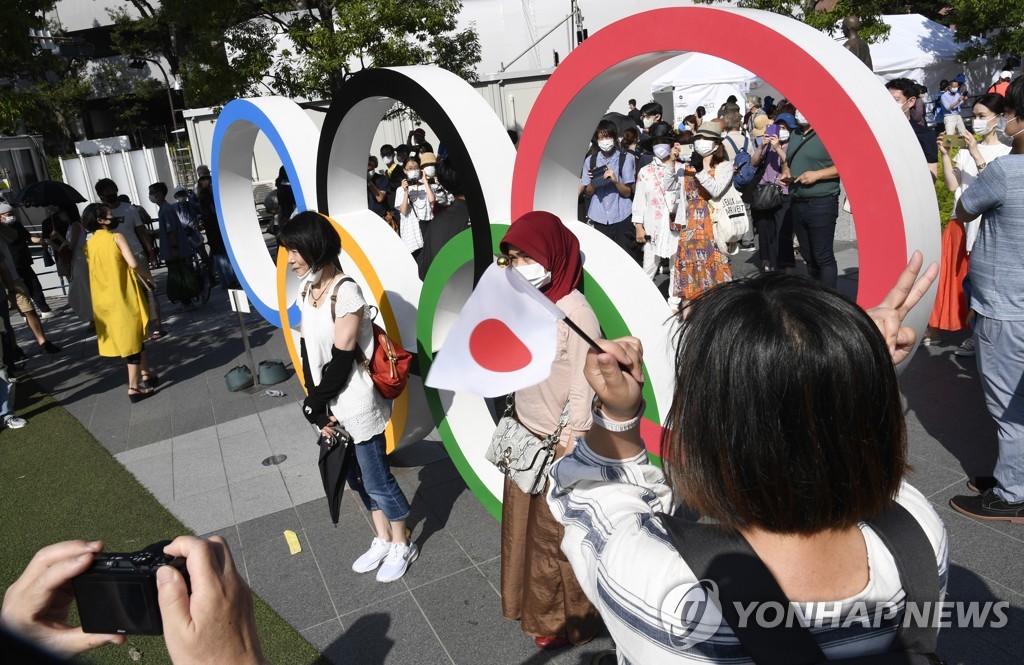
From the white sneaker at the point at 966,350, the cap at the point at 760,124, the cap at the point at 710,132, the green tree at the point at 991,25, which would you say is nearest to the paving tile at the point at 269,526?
the white sneaker at the point at 966,350

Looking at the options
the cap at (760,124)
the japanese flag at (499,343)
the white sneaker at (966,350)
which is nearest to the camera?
the japanese flag at (499,343)

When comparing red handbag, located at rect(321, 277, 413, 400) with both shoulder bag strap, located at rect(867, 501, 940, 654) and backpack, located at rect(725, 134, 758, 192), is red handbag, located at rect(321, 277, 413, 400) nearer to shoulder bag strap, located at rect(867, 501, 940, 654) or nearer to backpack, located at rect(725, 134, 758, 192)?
shoulder bag strap, located at rect(867, 501, 940, 654)

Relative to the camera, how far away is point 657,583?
1191mm

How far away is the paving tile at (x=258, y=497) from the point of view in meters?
4.86

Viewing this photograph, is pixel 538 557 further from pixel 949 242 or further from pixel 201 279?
pixel 201 279

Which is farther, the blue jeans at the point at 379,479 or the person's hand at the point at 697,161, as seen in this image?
the person's hand at the point at 697,161

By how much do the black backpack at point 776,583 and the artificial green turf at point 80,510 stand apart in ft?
8.99

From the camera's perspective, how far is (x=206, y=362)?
8.27m

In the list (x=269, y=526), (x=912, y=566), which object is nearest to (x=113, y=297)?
(x=269, y=526)

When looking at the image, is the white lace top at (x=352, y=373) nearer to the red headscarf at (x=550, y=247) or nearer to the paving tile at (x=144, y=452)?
the red headscarf at (x=550, y=247)

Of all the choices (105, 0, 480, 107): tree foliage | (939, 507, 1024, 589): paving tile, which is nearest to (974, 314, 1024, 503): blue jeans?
(939, 507, 1024, 589): paving tile

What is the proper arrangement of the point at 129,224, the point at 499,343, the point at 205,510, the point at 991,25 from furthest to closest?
the point at 991,25, the point at 129,224, the point at 205,510, the point at 499,343

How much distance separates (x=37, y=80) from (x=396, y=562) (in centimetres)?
3213

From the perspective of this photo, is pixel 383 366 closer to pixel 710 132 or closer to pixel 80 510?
pixel 80 510
